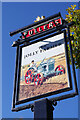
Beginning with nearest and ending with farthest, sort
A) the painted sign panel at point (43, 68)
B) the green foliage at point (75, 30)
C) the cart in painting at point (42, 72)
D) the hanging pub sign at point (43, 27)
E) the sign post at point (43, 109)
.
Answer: the sign post at point (43, 109) < the painted sign panel at point (43, 68) < the cart in painting at point (42, 72) < the hanging pub sign at point (43, 27) < the green foliage at point (75, 30)

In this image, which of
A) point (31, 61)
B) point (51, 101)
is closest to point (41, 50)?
point (31, 61)

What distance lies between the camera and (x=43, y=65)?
9805mm

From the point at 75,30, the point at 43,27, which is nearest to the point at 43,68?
the point at 43,27

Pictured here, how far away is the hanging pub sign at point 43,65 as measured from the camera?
888cm

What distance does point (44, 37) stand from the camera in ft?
34.9

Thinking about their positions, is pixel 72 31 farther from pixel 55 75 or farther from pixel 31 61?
pixel 55 75

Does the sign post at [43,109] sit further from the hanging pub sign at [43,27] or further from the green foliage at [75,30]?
the green foliage at [75,30]

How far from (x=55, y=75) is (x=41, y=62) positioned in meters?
1.01

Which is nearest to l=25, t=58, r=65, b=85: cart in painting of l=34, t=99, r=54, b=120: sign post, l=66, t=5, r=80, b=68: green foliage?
l=34, t=99, r=54, b=120: sign post

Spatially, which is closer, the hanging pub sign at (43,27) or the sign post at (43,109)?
the sign post at (43,109)

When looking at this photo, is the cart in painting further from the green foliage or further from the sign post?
the green foliage

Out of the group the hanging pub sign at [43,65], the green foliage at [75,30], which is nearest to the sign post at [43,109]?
the hanging pub sign at [43,65]

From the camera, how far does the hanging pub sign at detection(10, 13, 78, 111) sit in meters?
8.88

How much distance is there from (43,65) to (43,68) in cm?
15
